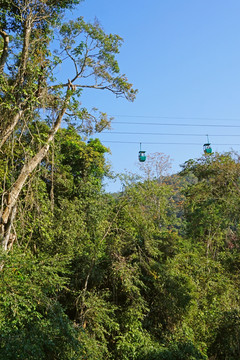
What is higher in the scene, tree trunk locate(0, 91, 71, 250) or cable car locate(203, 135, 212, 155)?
cable car locate(203, 135, 212, 155)

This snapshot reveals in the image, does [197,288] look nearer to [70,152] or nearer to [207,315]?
[207,315]

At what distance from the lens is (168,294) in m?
7.84

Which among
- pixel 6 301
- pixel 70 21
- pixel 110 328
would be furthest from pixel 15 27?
pixel 110 328

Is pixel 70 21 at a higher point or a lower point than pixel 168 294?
higher

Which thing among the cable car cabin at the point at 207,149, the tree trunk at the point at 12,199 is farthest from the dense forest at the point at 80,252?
the cable car cabin at the point at 207,149

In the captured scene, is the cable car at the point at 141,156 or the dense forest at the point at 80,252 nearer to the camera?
the dense forest at the point at 80,252

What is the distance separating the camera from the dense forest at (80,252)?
560cm

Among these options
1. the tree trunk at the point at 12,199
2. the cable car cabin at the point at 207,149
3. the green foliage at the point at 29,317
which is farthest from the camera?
the cable car cabin at the point at 207,149

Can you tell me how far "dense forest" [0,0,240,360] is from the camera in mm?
5598

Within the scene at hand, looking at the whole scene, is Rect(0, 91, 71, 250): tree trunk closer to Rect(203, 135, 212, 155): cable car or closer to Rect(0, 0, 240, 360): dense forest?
Rect(0, 0, 240, 360): dense forest

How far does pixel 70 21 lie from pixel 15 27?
4.29 ft

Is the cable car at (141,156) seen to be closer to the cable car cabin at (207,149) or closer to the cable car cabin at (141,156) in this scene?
the cable car cabin at (141,156)

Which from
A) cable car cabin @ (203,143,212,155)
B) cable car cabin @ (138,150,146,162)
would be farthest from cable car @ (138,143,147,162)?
cable car cabin @ (203,143,212,155)

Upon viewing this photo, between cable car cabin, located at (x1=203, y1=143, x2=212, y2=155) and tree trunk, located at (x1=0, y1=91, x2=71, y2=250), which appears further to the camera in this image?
cable car cabin, located at (x1=203, y1=143, x2=212, y2=155)
